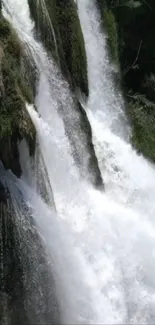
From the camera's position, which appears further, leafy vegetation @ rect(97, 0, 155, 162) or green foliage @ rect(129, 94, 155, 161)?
leafy vegetation @ rect(97, 0, 155, 162)

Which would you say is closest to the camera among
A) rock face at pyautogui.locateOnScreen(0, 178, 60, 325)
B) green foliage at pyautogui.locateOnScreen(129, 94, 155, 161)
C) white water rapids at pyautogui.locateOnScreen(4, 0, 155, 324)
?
rock face at pyautogui.locateOnScreen(0, 178, 60, 325)

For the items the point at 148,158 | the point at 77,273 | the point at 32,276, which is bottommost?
the point at 148,158

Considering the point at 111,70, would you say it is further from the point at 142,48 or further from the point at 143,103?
the point at 142,48

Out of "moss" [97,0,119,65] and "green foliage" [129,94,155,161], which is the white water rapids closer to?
"green foliage" [129,94,155,161]

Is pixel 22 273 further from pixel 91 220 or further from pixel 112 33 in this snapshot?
pixel 112 33

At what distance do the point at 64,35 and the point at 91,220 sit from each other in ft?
13.6

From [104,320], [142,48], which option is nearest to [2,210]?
[104,320]

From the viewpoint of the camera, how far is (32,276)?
7.20 m

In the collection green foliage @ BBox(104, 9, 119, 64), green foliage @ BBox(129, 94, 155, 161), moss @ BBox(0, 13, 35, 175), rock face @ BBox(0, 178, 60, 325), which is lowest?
green foliage @ BBox(129, 94, 155, 161)

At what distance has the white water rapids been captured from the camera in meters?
7.70

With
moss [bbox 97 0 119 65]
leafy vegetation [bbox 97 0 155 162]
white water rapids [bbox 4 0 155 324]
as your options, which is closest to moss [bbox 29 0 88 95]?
white water rapids [bbox 4 0 155 324]

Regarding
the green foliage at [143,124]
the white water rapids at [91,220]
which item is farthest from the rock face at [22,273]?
the green foliage at [143,124]

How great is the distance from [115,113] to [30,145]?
532cm

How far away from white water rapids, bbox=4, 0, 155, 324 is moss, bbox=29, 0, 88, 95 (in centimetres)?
23
